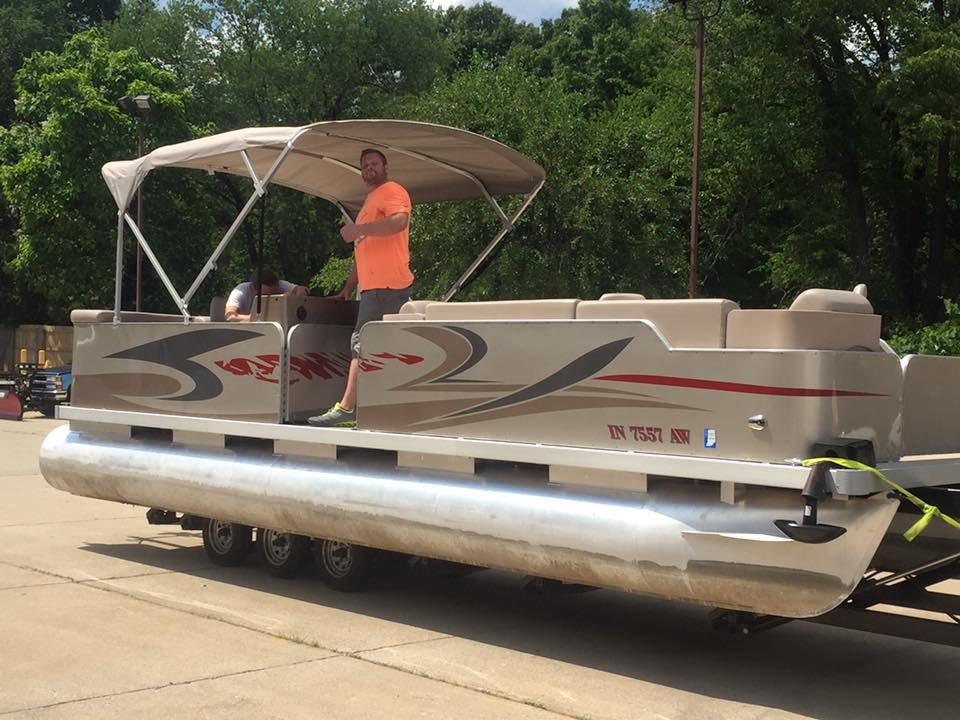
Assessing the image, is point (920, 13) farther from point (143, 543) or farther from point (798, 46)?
point (143, 543)

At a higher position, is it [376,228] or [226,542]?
[376,228]

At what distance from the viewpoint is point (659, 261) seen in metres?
24.1

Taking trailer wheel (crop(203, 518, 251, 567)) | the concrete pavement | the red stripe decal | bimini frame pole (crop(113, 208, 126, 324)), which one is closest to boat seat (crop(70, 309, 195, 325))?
bimini frame pole (crop(113, 208, 126, 324))

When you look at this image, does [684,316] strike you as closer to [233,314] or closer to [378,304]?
[378,304]

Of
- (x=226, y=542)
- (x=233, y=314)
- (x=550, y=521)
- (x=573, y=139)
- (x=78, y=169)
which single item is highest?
(x=78, y=169)

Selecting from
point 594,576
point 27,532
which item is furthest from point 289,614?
point 27,532

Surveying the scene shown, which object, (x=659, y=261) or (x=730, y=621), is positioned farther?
(x=659, y=261)

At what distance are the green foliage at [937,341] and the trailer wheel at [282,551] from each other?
11.2m

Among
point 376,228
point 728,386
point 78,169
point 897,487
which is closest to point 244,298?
point 376,228

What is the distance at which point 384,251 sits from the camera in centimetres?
867

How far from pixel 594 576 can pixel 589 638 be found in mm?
1113

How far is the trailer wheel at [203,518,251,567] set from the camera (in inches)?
365

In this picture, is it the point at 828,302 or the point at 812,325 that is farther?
the point at 828,302

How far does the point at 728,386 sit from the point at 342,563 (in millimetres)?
3657
